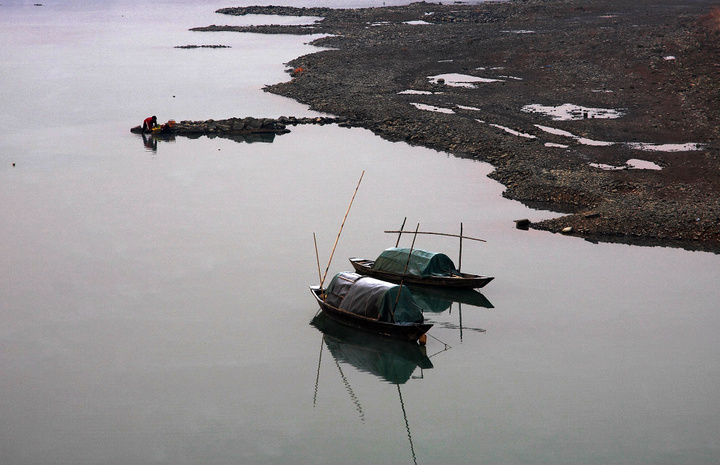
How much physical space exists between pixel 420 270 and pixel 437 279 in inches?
27.0

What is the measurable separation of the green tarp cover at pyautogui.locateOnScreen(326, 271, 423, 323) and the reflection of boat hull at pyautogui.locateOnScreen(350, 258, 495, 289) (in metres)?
2.52

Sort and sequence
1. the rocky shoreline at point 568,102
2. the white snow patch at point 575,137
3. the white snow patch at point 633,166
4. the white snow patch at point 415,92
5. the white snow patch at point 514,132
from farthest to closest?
the white snow patch at point 415,92
the white snow patch at point 514,132
the white snow patch at point 575,137
the white snow patch at point 633,166
the rocky shoreline at point 568,102

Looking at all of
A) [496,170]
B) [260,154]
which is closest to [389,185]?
[496,170]

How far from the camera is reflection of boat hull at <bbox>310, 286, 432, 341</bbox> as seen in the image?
2281 cm

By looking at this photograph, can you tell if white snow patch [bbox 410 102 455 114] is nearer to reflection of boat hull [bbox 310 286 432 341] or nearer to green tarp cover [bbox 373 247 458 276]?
green tarp cover [bbox 373 247 458 276]

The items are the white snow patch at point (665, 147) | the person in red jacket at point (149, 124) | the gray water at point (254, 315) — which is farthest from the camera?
the person in red jacket at point (149, 124)

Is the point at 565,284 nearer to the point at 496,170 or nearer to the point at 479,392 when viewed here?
the point at 479,392

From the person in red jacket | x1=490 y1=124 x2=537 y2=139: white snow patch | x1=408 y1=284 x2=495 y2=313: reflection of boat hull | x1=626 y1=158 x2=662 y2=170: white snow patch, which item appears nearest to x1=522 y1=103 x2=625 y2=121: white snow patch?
x1=490 y1=124 x2=537 y2=139: white snow patch

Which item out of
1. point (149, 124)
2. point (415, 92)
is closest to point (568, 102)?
point (415, 92)

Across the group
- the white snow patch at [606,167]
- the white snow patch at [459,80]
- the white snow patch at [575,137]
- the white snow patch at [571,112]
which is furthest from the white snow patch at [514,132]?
the white snow patch at [459,80]

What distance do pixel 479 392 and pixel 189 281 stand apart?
12401 millimetres

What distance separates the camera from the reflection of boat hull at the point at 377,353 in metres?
22.8

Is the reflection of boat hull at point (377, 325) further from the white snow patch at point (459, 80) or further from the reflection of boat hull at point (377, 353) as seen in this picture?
the white snow patch at point (459, 80)

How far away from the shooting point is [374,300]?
2333cm
